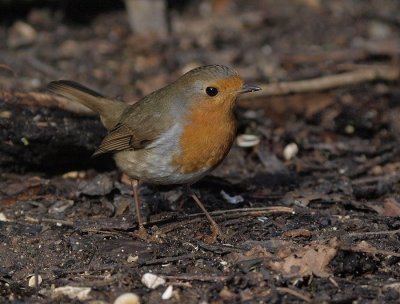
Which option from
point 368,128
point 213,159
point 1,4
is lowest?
point 368,128

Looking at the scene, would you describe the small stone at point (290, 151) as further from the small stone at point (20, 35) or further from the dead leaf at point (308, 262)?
the small stone at point (20, 35)

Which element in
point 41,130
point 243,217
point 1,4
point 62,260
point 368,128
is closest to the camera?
point 62,260

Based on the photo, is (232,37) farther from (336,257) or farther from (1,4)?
(336,257)

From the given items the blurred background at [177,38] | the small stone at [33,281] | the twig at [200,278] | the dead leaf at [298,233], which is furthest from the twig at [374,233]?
the blurred background at [177,38]

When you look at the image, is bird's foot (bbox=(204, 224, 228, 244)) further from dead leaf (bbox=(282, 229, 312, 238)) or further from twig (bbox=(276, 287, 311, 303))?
twig (bbox=(276, 287, 311, 303))

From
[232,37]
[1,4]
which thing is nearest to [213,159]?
[232,37]

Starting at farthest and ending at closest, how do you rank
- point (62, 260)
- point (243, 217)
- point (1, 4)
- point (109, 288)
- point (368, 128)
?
point (1, 4) → point (368, 128) → point (243, 217) → point (62, 260) → point (109, 288)

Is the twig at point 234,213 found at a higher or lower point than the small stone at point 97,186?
lower
